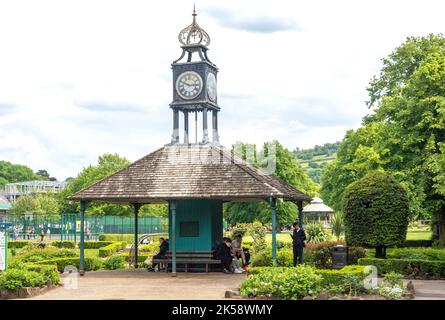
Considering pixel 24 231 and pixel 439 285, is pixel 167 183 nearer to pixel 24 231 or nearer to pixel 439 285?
pixel 439 285

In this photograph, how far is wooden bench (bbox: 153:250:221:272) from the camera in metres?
25.2

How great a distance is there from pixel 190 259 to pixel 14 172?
14970 cm

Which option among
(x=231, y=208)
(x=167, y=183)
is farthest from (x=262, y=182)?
(x=231, y=208)

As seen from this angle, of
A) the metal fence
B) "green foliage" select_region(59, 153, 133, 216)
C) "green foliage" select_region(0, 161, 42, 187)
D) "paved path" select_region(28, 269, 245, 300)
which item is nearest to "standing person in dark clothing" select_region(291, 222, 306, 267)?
"paved path" select_region(28, 269, 245, 300)

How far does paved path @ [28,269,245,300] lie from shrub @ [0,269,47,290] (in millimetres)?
513

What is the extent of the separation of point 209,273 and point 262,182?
4.28 metres

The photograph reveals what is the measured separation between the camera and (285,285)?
17.0 meters

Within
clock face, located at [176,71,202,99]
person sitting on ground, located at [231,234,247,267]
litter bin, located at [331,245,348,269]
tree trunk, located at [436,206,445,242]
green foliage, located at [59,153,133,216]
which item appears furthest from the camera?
green foliage, located at [59,153,133,216]

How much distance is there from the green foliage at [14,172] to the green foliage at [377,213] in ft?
482

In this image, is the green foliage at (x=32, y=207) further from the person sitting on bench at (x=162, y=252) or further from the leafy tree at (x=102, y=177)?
the person sitting on bench at (x=162, y=252)

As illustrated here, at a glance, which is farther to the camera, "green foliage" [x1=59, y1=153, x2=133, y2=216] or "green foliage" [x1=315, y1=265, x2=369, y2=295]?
"green foliage" [x1=59, y1=153, x2=133, y2=216]

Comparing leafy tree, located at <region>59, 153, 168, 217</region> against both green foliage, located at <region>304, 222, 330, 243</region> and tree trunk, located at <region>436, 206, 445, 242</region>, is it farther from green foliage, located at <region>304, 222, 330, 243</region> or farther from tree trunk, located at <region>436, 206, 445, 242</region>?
tree trunk, located at <region>436, 206, 445, 242</region>

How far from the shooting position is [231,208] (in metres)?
68.7

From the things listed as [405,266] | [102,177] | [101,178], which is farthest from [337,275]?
[101,178]
